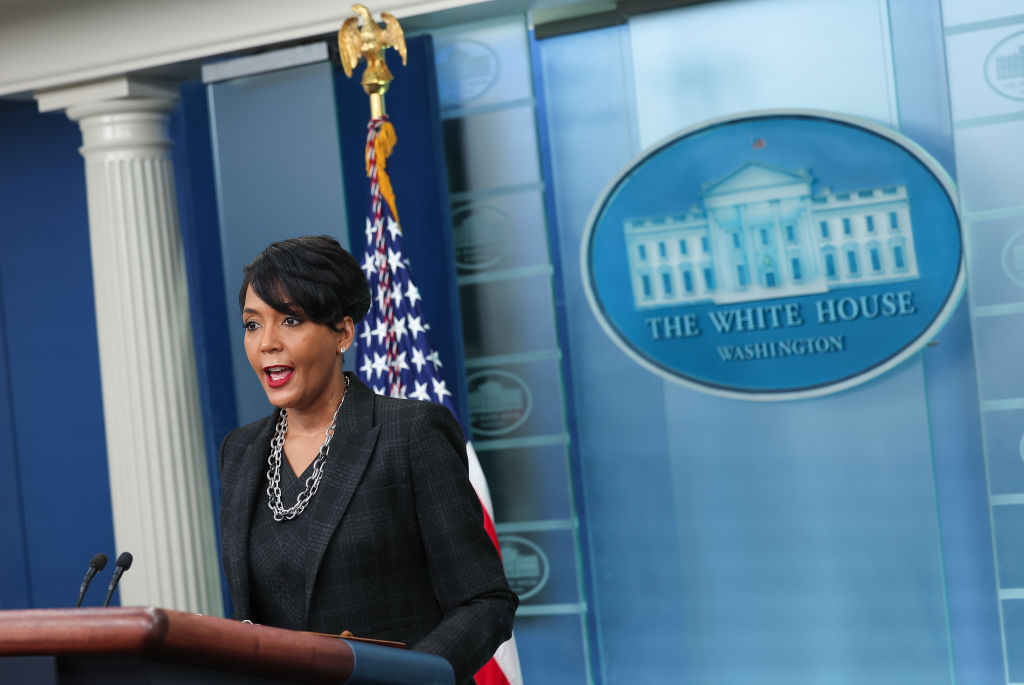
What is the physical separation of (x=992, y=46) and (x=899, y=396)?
3.65 ft

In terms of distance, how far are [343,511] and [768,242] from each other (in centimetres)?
244

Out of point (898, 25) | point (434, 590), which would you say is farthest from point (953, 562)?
point (434, 590)

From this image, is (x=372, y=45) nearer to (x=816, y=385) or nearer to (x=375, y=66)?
(x=375, y=66)

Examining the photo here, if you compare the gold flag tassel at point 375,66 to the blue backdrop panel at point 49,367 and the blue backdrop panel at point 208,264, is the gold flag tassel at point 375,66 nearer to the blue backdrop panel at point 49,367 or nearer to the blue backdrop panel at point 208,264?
the blue backdrop panel at point 208,264

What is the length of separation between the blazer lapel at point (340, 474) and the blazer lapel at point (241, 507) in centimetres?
9

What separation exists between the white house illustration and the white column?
1787 mm

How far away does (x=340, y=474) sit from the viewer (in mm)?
1461

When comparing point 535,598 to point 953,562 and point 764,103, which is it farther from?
point 764,103

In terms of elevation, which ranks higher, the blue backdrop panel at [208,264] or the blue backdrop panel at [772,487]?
the blue backdrop panel at [208,264]

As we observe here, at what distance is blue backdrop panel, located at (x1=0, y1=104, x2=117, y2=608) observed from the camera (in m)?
4.71

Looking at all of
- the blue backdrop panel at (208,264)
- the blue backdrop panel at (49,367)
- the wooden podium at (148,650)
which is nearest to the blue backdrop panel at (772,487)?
the blue backdrop panel at (208,264)

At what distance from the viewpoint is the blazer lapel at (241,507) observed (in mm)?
1450

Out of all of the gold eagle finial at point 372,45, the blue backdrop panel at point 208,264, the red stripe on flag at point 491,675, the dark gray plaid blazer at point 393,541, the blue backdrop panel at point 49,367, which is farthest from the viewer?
the blue backdrop panel at point 49,367

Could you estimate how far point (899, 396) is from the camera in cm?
347
